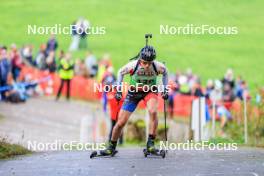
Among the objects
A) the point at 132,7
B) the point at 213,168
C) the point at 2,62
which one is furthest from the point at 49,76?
the point at 213,168

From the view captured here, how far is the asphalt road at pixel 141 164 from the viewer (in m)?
13.0

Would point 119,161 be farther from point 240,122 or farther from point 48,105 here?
point 48,105

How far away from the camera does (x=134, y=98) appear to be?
15734 millimetres

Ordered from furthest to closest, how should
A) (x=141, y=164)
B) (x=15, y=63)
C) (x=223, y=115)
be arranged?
(x=15, y=63), (x=223, y=115), (x=141, y=164)

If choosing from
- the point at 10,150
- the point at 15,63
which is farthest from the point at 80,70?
the point at 10,150

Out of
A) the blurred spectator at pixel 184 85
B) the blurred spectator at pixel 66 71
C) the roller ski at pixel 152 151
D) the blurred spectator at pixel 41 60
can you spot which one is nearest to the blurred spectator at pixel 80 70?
the blurred spectator at pixel 41 60

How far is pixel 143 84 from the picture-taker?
50.6 feet

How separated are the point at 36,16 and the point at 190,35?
347 inches

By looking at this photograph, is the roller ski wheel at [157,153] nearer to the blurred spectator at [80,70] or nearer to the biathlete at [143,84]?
the biathlete at [143,84]

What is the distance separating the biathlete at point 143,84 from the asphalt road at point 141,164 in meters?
0.48

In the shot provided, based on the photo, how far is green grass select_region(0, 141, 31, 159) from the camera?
1588cm

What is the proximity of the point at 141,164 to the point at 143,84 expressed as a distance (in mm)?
1803

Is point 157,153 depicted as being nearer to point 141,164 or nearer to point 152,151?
point 152,151

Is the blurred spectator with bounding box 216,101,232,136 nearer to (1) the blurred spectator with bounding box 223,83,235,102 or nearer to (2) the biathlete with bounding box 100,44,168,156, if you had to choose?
(1) the blurred spectator with bounding box 223,83,235,102
